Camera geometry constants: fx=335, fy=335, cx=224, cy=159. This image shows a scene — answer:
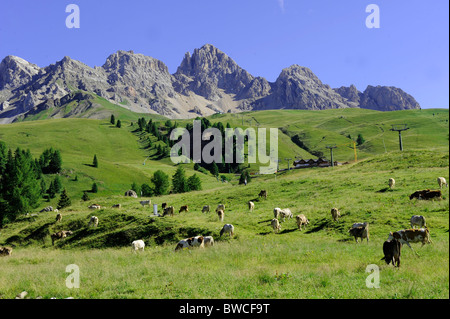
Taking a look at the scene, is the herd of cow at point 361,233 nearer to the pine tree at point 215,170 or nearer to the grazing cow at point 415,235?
the grazing cow at point 415,235

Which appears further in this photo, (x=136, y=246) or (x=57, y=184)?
(x=57, y=184)

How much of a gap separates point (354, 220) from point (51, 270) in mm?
23886

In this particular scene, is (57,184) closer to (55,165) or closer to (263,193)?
(55,165)

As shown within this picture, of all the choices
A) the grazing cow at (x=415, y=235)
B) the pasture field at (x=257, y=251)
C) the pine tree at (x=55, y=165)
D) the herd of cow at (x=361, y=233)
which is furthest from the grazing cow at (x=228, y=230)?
the pine tree at (x=55, y=165)

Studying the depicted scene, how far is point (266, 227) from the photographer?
103 ft

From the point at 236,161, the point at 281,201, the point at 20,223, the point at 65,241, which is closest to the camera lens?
the point at 65,241

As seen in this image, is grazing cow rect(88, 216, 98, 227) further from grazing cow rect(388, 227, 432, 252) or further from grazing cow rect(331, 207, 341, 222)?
grazing cow rect(388, 227, 432, 252)

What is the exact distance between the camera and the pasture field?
13508 millimetres

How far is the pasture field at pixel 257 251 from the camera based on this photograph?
1351 centimetres

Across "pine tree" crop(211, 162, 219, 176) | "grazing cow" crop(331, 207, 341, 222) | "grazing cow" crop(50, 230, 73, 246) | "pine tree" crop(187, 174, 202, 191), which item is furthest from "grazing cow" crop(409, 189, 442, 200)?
"pine tree" crop(211, 162, 219, 176)

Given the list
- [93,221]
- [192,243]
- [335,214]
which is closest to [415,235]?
[335,214]

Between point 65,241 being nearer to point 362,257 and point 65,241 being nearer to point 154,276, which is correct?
point 154,276

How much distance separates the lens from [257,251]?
21109 millimetres
